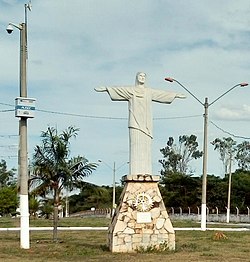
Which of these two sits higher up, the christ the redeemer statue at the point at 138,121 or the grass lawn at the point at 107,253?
the christ the redeemer statue at the point at 138,121

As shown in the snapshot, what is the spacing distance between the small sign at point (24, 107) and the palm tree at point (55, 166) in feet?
10.5

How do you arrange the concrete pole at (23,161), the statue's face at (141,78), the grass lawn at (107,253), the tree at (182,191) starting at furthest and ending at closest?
the tree at (182,191)
the statue's face at (141,78)
the concrete pole at (23,161)
the grass lawn at (107,253)

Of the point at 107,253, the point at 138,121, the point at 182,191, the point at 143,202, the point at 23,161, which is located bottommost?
the point at 182,191

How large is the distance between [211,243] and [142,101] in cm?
585

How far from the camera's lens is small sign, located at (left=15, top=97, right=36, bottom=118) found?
19.8 m

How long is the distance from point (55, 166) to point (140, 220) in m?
4.97

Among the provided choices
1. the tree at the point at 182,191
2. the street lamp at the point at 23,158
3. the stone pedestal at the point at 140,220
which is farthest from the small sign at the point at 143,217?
the tree at the point at 182,191

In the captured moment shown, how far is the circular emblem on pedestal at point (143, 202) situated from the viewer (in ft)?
63.7

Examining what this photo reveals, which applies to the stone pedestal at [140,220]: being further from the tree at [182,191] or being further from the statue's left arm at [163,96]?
the tree at [182,191]

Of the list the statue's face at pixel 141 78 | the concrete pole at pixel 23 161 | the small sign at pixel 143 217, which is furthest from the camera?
the statue's face at pixel 141 78

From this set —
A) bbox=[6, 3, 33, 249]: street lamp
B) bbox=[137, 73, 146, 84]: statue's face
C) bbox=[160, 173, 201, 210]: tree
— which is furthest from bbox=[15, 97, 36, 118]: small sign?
bbox=[160, 173, 201, 210]: tree

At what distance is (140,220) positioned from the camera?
19.3 meters

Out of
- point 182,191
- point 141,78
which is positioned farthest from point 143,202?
point 182,191

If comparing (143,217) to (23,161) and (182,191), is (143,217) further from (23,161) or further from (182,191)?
(182,191)
